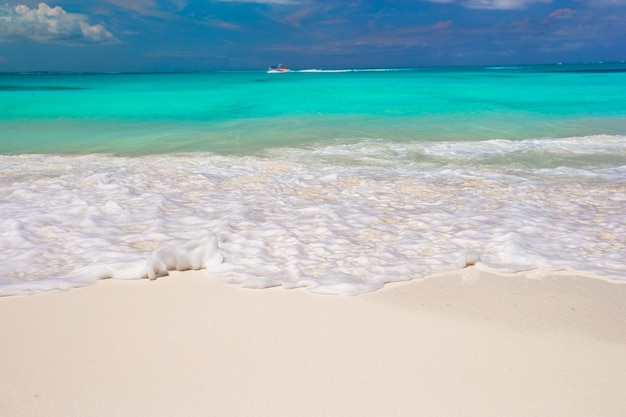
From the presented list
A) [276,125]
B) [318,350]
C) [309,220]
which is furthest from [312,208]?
[276,125]

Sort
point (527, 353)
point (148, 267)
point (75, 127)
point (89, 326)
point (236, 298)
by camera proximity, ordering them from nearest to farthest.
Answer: point (527, 353)
point (89, 326)
point (236, 298)
point (148, 267)
point (75, 127)

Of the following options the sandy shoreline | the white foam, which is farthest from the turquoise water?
the sandy shoreline

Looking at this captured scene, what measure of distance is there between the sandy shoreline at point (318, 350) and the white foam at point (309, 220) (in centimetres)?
30

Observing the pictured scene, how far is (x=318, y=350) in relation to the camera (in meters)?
2.87

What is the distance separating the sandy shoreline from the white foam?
0.30 meters

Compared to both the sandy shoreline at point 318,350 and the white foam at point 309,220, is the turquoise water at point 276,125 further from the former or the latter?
the sandy shoreline at point 318,350

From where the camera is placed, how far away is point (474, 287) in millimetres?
3715

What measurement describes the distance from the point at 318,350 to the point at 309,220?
247cm

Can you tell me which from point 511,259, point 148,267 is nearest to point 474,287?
point 511,259

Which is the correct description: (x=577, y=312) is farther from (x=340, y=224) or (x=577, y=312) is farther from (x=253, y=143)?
(x=253, y=143)

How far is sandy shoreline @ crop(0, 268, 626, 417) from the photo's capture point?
243 cm

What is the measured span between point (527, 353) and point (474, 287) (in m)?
0.92

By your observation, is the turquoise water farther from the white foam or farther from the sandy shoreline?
the sandy shoreline

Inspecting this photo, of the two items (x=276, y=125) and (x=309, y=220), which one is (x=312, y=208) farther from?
(x=276, y=125)
